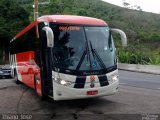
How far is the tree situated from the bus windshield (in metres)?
44.3

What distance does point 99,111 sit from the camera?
1052 centimetres

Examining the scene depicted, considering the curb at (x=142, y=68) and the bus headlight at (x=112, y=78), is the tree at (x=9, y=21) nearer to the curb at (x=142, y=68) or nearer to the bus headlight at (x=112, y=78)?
the curb at (x=142, y=68)

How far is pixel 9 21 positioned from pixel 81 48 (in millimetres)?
48620

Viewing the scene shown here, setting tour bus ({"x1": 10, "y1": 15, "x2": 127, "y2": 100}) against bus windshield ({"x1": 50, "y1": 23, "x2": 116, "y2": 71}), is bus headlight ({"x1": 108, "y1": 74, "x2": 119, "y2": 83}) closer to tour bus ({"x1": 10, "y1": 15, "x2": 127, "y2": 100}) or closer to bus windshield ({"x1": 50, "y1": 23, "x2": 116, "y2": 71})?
tour bus ({"x1": 10, "y1": 15, "x2": 127, "y2": 100})

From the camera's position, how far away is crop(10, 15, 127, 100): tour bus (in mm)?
10562

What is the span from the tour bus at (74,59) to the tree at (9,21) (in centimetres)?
4406

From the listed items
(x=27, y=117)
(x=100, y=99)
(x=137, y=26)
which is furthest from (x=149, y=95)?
(x=137, y=26)

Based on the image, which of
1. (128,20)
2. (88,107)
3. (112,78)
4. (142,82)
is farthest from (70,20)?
(128,20)

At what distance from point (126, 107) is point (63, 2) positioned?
7054 centimetres

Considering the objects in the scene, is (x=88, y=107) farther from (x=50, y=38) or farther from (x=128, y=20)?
(x=128, y=20)

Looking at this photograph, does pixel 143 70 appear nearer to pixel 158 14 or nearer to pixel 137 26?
pixel 137 26

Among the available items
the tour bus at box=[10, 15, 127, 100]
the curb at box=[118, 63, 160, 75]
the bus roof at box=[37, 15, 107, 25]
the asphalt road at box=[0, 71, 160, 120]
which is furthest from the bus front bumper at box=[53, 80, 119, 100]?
the curb at box=[118, 63, 160, 75]

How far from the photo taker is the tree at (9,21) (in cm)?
5472

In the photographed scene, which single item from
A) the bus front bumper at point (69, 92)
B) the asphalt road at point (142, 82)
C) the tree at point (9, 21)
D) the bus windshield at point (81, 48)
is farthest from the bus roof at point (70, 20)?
the tree at point (9, 21)
